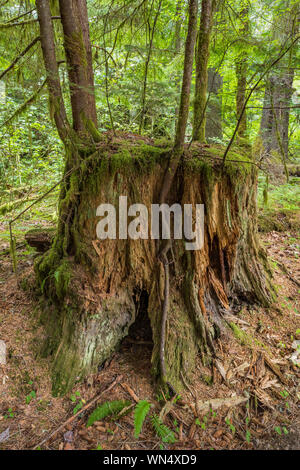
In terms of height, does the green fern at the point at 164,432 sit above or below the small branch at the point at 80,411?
below

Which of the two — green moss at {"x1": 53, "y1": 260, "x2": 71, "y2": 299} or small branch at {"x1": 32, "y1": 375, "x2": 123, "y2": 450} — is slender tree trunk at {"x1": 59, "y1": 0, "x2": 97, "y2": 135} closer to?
green moss at {"x1": 53, "y1": 260, "x2": 71, "y2": 299}

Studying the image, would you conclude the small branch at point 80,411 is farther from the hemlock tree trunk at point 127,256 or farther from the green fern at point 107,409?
the hemlock tree trunk at point 127,256

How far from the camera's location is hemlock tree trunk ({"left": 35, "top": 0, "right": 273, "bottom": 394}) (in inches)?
121

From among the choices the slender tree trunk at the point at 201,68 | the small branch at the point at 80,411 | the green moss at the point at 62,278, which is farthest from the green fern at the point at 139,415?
the slender tree trunk at the point at 201,68

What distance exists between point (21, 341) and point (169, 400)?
1.93m

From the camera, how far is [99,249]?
316 centimetres

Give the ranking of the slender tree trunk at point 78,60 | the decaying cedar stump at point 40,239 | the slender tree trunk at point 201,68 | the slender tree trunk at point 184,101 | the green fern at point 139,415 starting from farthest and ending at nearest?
1. the decaying cedar stump at point 40,239
2. the slender tree trunk at point 201,68
3. the slender tree trunk at point 78,60
4. the slender tree trunk at point 184,101
5. the green fern at point 139,415

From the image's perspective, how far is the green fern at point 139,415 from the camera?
2.38 meters

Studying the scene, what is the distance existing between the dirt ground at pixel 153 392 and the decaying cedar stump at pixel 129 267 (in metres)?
0.19

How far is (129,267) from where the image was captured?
330 centimetres

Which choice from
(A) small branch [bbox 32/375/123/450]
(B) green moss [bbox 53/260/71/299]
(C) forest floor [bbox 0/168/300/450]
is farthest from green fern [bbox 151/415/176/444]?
(B) green moss [bbox 53/260/71/299]

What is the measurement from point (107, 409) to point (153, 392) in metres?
0.55

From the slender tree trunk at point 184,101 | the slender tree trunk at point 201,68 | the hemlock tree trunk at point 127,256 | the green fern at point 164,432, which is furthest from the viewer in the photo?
the slender tree trunk at point 201,68

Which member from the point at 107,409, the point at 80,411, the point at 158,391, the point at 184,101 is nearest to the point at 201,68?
the point at 184,101
